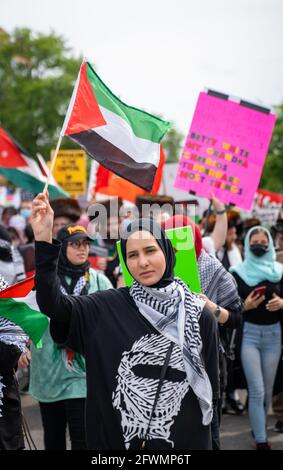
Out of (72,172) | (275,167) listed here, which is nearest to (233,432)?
(72,172)

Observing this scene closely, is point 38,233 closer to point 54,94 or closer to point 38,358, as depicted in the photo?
point 38,358

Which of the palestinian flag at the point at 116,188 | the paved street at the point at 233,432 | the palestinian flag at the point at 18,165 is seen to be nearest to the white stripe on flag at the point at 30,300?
the paved street at the point at 233,432

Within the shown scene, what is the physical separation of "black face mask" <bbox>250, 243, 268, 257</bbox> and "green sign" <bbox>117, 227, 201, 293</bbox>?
79.9 inches

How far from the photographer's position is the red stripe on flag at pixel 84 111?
13.0ft

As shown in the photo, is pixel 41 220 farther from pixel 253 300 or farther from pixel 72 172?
pixel 72 172

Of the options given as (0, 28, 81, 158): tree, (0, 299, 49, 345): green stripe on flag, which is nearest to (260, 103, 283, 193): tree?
(0, 28, 81, 158): tree

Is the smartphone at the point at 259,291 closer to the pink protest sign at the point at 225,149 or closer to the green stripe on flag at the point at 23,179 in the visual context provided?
the pink protest sign at the point at 225,149

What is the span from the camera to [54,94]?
132ft

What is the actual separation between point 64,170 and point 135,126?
9705 millimetres

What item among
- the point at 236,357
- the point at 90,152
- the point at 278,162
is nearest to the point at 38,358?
the point at 90,152

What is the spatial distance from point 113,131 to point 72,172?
32.2 feet

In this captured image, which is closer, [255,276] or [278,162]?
[255,276]

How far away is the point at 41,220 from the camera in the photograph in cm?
283

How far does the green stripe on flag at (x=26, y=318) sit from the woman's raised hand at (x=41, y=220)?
987 millimetres
